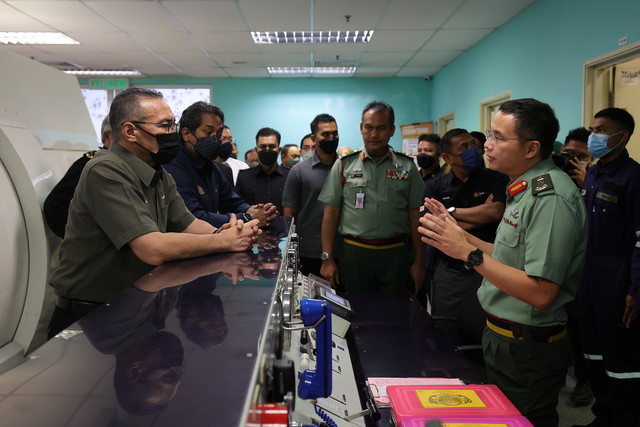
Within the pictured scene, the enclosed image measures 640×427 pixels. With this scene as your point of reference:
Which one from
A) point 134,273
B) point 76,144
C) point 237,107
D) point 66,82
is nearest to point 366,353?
point 134,273

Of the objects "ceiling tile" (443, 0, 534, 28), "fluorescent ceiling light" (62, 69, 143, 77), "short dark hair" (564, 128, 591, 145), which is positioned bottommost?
"short dark hair" (564, 128, 591, 145)

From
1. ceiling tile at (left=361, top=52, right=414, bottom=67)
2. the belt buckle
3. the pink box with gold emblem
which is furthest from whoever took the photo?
ceiling tile at (left=361, top=52, right=414, bottom=67)

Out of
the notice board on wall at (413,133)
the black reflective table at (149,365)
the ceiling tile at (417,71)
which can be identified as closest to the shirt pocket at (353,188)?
the black reflective table at (149,365)

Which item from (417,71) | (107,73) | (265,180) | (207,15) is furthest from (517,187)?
(107,73)

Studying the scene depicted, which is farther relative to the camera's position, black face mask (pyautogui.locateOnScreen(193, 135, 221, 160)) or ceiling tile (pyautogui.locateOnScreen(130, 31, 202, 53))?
ceiling tile (pyautogui.locateOnScreen(130, 31, 202, 53))

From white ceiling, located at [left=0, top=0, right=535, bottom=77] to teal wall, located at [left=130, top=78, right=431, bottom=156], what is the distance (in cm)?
88

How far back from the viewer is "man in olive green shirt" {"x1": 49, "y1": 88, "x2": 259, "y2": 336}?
1.33 m

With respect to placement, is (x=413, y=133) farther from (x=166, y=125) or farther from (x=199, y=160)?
(x=166, y=125)

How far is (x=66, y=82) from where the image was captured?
235 cm

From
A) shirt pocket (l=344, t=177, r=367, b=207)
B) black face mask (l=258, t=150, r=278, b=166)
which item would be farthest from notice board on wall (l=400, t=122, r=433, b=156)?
shirt pocket (l=344, t=177, r=367, b=207)

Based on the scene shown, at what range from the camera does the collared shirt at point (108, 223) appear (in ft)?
4.40

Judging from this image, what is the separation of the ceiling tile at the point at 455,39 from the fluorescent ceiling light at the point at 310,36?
0.99 metres

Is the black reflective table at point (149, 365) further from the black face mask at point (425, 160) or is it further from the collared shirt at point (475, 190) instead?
the black face mask at point (425, 160)

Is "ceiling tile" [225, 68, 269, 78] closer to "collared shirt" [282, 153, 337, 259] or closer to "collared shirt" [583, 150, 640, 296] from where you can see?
"collared shirt" [282, 153, 337, 259]
